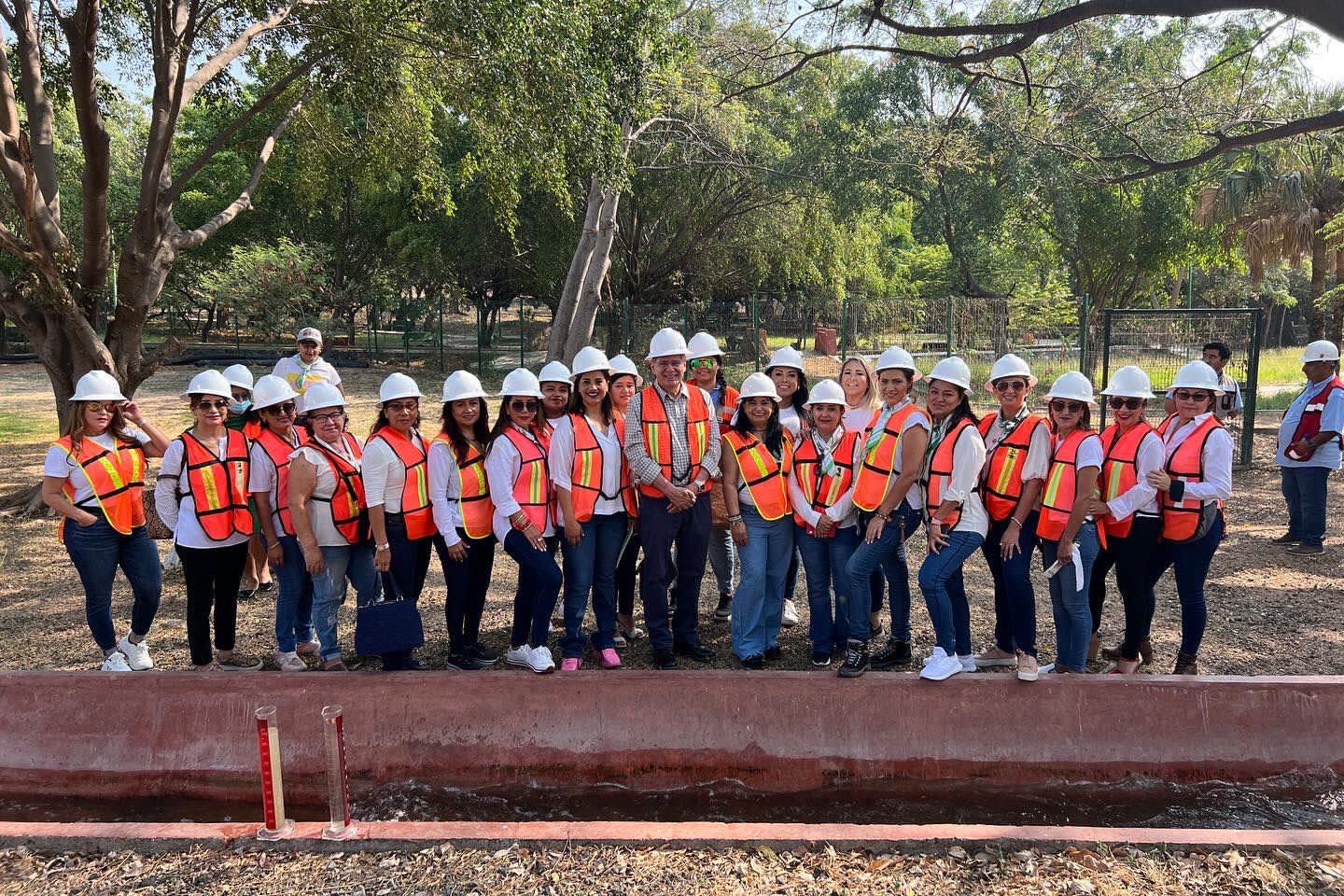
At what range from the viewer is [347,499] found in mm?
5055

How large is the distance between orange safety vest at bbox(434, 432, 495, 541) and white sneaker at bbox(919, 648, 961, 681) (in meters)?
2.43

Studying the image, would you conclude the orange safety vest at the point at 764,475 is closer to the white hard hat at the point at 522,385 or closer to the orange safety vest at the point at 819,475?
the orange safety vest at the point at 819,475

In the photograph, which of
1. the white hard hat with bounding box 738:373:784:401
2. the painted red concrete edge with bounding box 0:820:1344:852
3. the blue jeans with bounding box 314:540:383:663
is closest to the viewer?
the painted red concrete edge with bounding box 0:820:1344:852

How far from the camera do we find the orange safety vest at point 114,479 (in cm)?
492

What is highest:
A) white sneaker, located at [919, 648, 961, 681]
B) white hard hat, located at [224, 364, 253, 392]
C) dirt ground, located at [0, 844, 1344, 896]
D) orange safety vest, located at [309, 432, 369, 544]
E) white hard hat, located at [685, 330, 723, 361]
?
white hard hat, located at [685, 330, 723, 361]

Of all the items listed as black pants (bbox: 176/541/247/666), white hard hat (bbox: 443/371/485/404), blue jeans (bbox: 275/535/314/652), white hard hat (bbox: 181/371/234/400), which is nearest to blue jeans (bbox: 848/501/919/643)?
white hard hat (bbox: 443/371/485/404)

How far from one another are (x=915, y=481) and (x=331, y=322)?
27263mm

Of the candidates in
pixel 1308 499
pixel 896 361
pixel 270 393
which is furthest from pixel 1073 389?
pixel 1308 499

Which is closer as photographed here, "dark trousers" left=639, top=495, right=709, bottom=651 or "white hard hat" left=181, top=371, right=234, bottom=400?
"white hard hat" left=181, top=371, right=234, bottom=400

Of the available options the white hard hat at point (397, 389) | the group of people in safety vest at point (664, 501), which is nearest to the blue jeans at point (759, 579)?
the group of people in safety vest at point (664, 501)

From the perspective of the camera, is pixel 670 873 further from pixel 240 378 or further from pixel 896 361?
pixel 240 378

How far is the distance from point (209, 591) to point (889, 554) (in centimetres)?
378

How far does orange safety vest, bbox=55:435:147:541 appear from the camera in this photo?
16.1 ft

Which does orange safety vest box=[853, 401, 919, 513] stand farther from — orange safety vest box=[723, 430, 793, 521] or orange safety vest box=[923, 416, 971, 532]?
orange safety vest box=[723, 430, 793, 521]
